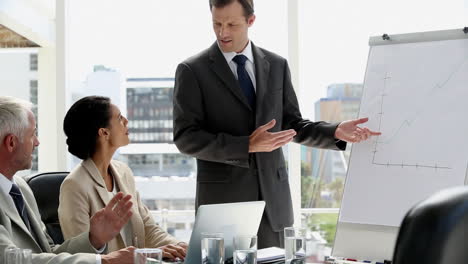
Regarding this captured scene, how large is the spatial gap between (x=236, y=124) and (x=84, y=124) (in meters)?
0.65

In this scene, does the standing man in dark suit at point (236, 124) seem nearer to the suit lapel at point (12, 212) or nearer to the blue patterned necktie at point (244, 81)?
the blue patterned necktie at point (244, 81)

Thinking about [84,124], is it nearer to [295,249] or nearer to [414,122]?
[295,249]

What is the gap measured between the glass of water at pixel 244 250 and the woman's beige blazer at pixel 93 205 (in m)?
0.73

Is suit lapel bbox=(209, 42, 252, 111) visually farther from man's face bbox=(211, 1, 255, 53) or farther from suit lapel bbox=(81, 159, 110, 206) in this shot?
suit lapel bbox=(81, 159, 110, 206)

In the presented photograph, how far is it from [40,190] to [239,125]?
917mm

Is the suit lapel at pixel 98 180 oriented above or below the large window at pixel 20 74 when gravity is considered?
below

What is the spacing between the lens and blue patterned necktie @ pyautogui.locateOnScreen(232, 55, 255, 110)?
Answer: 9.47ft

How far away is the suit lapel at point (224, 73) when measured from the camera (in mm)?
2820

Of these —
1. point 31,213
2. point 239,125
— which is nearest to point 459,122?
point 239,125

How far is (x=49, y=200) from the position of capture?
2.81 metres

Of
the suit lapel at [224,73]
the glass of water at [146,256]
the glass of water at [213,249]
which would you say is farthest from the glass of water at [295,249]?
the suit lapel at [224,73]

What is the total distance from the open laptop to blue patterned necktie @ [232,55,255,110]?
91 centimetres

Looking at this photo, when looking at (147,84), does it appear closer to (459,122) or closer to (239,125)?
(239,125)

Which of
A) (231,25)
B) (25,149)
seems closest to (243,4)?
(231,25)
